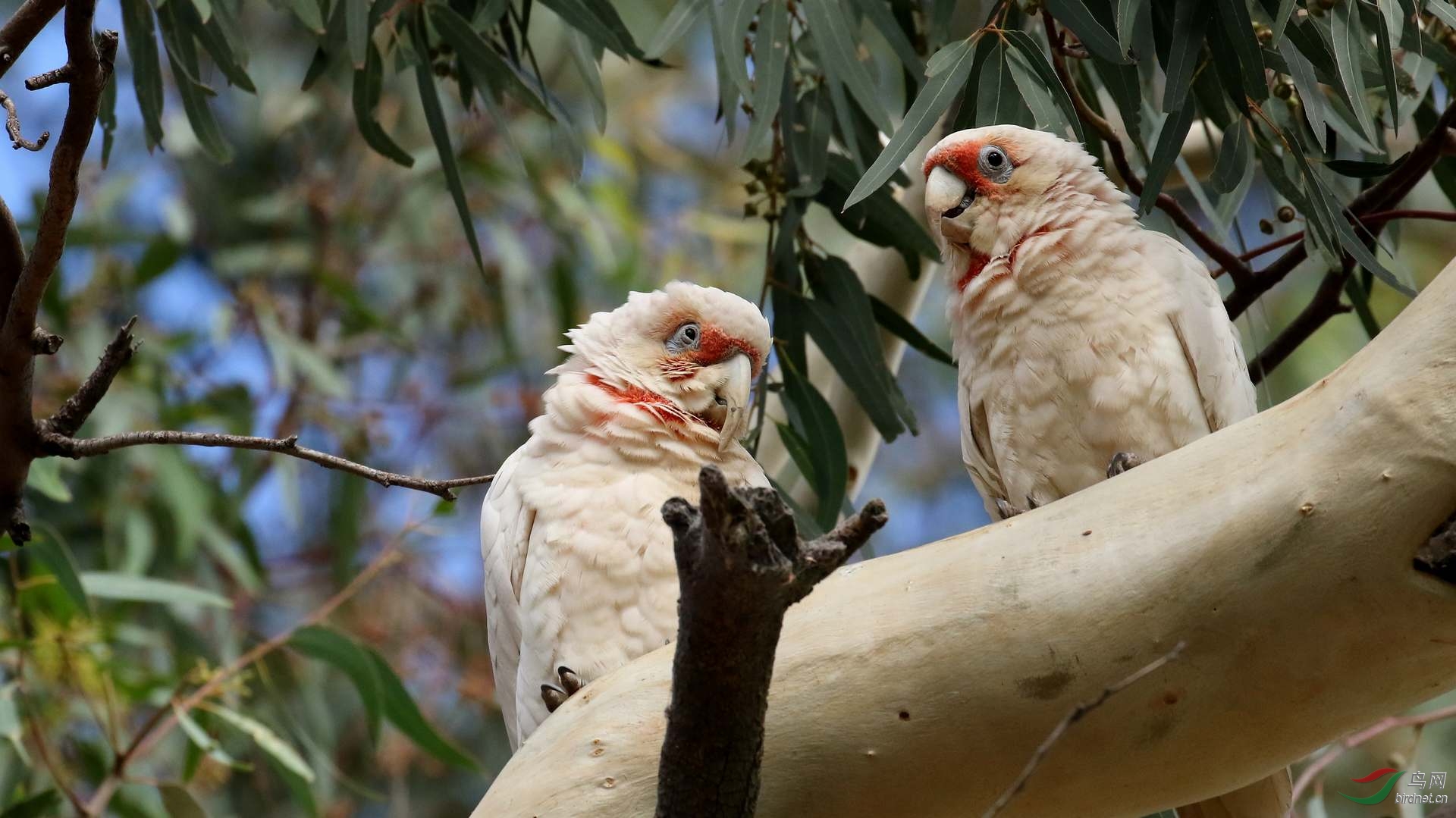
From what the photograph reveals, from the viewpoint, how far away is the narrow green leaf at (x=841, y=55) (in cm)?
210

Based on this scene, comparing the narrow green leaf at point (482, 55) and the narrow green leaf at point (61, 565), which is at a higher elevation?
the narrow green leaf at point (482, 55)

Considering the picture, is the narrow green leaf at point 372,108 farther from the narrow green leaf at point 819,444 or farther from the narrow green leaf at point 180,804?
the narrow green leaf at point 180,804

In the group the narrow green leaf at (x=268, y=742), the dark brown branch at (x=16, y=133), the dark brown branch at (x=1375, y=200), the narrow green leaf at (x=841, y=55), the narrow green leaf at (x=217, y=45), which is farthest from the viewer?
the narrow green leaf at (x=268, y=742)

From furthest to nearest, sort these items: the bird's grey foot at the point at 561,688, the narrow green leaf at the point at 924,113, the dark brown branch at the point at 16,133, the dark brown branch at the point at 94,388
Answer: the bird's grey foot at the point at 561,688 < the narrow green leaf at the point at 924,113 < the dark brown branch at the point at 94,388 < the dark brown branch at the point at 16,133

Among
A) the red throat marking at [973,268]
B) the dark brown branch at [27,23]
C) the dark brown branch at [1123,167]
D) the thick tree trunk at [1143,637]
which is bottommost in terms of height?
the thick tree trunk at [1143,637]

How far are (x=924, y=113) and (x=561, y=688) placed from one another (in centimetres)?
91

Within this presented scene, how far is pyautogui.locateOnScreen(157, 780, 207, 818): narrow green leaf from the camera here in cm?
289

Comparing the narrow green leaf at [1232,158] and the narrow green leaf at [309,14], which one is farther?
the narrow green leaf at [309,14]

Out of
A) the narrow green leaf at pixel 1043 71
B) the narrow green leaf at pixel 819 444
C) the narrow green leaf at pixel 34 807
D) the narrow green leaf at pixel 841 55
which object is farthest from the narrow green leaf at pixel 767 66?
the narrow green leaf at pixel 34 807

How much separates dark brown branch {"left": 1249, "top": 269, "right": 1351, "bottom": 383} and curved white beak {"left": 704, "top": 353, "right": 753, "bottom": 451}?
854 millimetres

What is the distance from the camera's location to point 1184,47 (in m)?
1.93

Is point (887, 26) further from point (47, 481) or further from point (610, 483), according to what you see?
point (47, 481)

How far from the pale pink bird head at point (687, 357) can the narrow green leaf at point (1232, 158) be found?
702 millimetres

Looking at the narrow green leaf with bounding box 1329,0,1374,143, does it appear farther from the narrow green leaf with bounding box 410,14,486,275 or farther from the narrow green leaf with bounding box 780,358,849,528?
the narrow green leaf with bounding box 410,14,486,275
